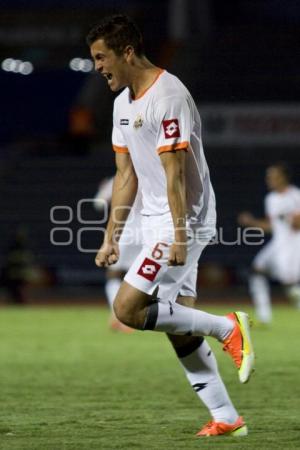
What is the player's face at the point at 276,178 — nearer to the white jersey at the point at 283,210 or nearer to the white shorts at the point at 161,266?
the white jersey at the point at 283,210

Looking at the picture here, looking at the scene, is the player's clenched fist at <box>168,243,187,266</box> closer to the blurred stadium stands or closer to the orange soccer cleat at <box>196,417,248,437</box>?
the orange soccer cleat at <box>196,417,248,437</box>

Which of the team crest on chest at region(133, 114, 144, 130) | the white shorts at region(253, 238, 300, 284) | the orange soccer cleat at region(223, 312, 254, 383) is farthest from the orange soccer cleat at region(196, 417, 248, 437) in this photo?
the white shorts at region(253, 238, 300, 284)

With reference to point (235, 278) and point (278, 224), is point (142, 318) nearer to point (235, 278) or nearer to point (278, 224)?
Result: point (278, 224)

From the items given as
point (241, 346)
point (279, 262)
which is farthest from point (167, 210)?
point (279, 262)

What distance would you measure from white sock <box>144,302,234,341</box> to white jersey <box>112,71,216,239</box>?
49cm

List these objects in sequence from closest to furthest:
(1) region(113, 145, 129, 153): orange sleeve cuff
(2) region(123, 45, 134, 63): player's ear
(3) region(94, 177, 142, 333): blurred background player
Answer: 1. (2) region(123, 45, 134, 63): player's ear
2. (1) region(113, 145, 129, 153): orange sleeve cuff
3. (3) region(94, 177, 142, 333): blurred background player

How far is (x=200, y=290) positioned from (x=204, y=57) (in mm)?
8317

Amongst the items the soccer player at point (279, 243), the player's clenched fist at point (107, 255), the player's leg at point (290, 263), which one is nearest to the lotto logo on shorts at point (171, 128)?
the player's clenched fist at point (107, 255)

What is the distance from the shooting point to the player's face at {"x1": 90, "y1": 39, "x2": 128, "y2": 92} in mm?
5980

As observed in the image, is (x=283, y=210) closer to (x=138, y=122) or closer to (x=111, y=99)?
(x=138, y=122)

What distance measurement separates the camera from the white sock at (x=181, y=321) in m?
5.90

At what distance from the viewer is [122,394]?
8.11 m

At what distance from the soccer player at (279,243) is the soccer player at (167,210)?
9081mm

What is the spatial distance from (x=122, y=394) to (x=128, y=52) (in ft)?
9.84
